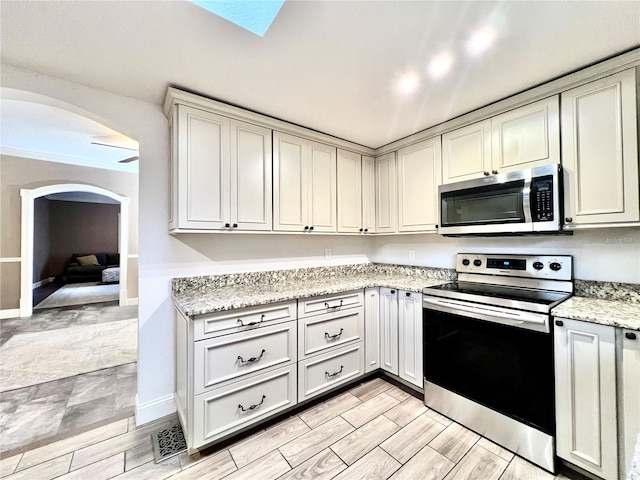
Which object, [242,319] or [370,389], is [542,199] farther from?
[242,319]

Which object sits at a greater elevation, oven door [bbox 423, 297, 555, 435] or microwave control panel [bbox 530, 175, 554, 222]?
microwave control panel [bbox 530, 175, 554, 222]

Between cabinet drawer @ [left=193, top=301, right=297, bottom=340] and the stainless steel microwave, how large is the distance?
1543mm

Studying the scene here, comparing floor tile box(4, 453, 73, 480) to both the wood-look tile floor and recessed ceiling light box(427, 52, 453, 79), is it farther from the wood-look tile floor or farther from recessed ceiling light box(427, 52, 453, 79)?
recessed ceiling light box(427, 52, 453, 79)

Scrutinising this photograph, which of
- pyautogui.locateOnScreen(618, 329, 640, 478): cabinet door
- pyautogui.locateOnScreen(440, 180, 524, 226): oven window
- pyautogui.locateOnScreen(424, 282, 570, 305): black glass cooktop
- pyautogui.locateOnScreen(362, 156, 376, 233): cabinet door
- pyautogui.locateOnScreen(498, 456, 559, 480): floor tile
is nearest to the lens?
pyautogui.locateOnScreen(618, 329, 640, 478): cabinet door

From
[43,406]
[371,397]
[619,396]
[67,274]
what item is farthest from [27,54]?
[67,274]

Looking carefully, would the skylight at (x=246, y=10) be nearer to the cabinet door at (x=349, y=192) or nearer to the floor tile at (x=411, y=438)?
the cabinet door at (x=349, y=192)

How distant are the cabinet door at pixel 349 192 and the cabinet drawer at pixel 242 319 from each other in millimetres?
1165

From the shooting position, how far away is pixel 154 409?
6.63 feet

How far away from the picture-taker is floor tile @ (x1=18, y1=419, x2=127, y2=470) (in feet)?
5.30

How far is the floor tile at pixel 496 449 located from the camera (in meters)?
1.64

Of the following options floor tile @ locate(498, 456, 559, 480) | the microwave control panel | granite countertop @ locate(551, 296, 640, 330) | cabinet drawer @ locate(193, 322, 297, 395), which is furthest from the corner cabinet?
floor tile @ locate(498, 456, 559, 480)

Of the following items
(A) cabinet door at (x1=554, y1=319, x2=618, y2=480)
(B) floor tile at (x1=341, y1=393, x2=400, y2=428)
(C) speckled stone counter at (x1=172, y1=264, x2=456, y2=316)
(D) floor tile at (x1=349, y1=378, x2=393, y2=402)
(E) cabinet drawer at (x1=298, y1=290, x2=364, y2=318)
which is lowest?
(D) floor tile at (x1=349, y1=378, x2=393, y2=402)

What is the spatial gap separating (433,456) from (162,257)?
2309 millimetres

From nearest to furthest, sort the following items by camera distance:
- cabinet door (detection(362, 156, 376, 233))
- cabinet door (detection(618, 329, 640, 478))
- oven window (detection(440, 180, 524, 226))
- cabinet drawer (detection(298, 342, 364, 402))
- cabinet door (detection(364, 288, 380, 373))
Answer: cabinet door (detection(618, 329, 640, 478))
oven window (detection(440, 180, 524, 226))
cabinet drawer (detection(298, 342, 364, 402))
cabinet door (detection(364, 288, 380, 373))
cabinet door (detection(362, 156, 376, 233))
